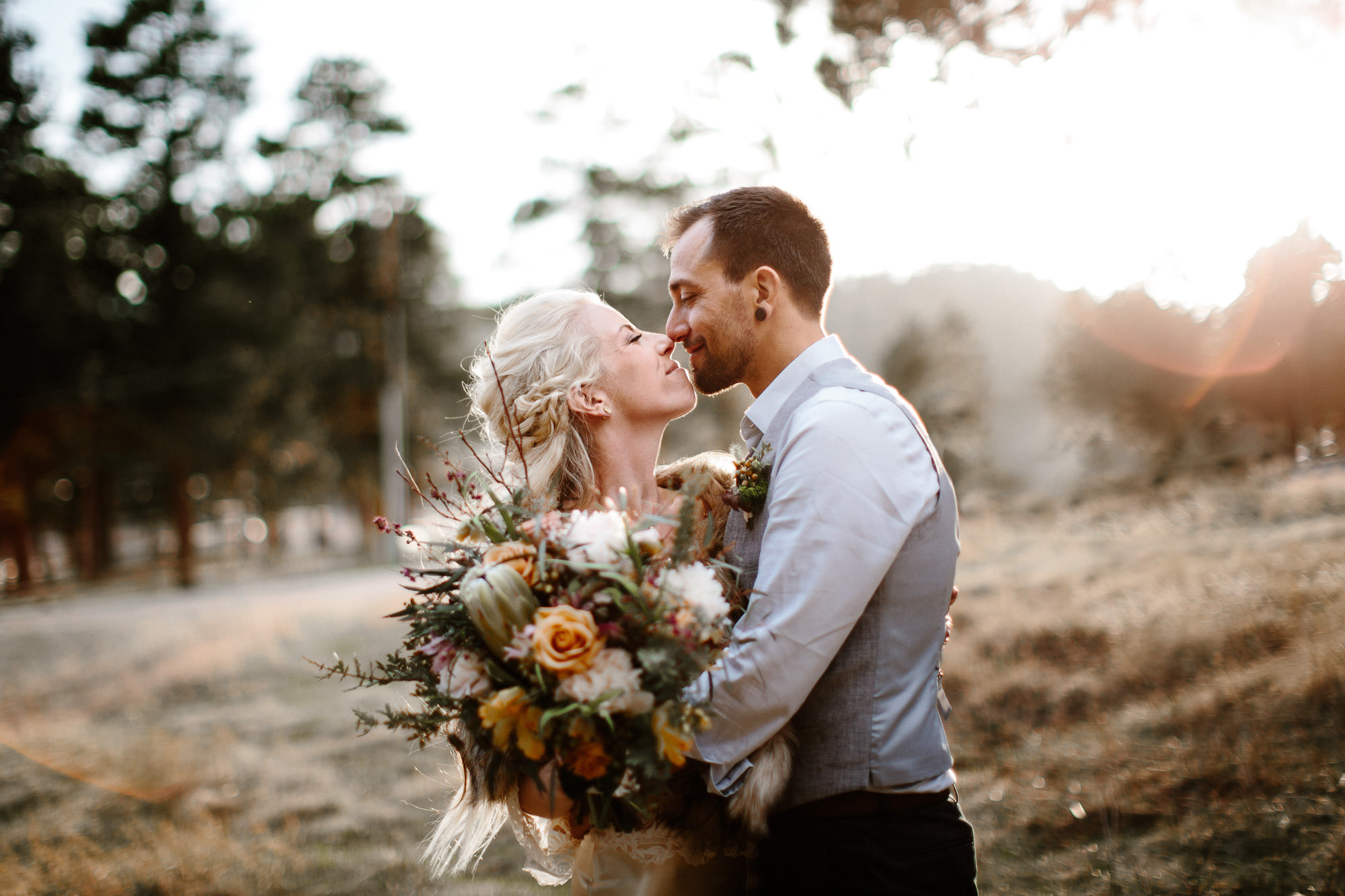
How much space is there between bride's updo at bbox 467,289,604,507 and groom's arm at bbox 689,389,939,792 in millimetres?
1170

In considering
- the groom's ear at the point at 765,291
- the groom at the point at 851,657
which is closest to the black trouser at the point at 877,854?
the groom at the point at 851,657

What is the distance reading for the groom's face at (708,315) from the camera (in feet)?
10.0

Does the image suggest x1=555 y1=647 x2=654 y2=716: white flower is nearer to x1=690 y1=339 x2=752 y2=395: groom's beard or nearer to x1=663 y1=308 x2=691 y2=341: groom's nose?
x1=690 y1=339 x2=752 y2=395: groom's beard

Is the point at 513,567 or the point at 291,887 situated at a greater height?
the point at 513,567

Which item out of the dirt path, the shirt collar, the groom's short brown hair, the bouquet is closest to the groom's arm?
the bouquet

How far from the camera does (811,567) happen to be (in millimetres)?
2166

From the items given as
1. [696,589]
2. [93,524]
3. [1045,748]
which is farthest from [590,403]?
[93,524]

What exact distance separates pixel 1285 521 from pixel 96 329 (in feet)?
99.9

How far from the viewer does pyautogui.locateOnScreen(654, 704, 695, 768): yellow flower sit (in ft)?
6.52

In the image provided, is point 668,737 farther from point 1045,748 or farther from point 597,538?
point 1045,748

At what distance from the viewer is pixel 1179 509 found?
37.1ft

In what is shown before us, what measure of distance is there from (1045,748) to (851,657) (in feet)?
15.7

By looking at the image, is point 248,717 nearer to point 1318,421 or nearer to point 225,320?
point 1318,421

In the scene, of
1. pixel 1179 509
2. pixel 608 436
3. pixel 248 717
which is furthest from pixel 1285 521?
pixel 248 717
